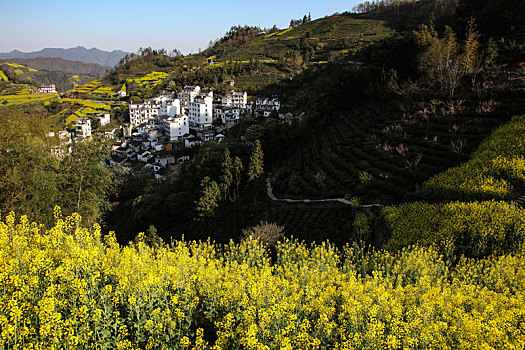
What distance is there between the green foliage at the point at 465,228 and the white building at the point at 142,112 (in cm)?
7257

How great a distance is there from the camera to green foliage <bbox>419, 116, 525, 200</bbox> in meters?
13.8

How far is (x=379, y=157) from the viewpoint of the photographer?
73.4ft

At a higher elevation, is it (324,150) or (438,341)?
(324,150)

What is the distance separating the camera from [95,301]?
5.57m

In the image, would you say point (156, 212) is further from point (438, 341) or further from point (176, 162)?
point (438, 341)

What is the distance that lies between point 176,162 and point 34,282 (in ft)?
162

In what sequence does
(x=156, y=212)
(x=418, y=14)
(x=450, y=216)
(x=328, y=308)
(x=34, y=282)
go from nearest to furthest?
1. (x=34, y=282)
2. (x=328, y=308)
3. (x=450, y=216)
4. (x=156, y=212)
5. (x=418, y=14)

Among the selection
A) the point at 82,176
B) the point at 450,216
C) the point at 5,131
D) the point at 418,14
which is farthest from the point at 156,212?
the point at 418,14

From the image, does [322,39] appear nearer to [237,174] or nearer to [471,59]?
[471,59]

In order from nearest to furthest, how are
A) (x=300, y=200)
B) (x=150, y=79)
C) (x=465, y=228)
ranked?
1. (x=465, y=228)
2. (x=300, y=200)
3. (x=150, y=79)

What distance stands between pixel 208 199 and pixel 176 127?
1474 inches

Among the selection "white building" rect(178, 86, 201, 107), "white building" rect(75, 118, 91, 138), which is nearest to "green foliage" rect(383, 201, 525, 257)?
"white building" rect(75, 118, 91, 138)

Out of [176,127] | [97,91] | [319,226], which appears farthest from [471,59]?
[97,91]

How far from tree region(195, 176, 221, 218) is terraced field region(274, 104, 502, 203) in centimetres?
583
